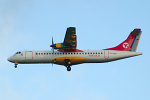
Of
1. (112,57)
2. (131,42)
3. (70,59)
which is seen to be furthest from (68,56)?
(131,42)

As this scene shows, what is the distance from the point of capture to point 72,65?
36.6 m

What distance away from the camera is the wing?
32.4 m

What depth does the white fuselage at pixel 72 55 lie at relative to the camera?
36.0m

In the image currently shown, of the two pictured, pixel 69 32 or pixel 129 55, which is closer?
pixel 69 32

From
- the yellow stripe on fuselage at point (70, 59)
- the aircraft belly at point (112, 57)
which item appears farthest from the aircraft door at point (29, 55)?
the aircraft belly at point (112, 57)

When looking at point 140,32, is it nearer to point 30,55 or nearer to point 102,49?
point 102,49

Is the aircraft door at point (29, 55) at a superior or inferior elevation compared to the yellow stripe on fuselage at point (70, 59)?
superior

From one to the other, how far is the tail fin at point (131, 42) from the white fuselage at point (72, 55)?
1.10m

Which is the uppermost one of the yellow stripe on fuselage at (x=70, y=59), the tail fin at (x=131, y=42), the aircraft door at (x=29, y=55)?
the tail fin at (x=131, y=42)

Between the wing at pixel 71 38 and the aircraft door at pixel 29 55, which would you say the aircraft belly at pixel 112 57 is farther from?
the aircraft door at pixel 29 55

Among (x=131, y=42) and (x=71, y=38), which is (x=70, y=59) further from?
(x=131, y=42)

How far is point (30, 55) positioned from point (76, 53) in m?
5.94

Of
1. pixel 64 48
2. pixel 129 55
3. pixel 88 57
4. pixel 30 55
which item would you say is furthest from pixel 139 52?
pixel 30 55

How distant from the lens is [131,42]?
37719 mm
